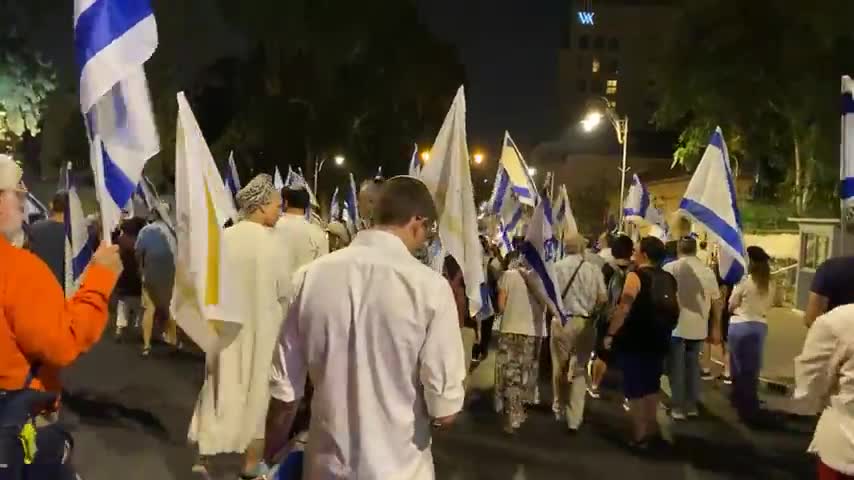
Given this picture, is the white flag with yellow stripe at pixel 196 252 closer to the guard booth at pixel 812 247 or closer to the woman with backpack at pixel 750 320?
the woman with backpack at pixel 750 320

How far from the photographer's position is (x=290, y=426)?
140 inches

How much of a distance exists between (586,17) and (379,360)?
121620mm

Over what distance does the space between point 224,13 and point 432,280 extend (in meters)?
39.2

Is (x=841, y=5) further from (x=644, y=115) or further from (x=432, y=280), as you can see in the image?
Result: (x=644, y=115)

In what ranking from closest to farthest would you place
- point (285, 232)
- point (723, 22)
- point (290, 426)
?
1. point (290, 426)
2. point (285, 232)
3. point (723, 22)

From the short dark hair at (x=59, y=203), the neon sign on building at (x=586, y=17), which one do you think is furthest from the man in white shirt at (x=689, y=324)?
the neon sign on building at (x=586, y=17)

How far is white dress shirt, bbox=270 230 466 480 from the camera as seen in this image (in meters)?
3.23

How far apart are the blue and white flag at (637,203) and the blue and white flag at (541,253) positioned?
9.28 m

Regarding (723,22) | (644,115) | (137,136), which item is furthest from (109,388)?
(644,115)

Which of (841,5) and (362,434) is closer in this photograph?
(362,434)

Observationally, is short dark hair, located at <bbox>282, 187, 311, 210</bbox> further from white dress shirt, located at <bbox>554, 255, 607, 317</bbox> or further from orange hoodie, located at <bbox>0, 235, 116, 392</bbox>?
orange hoodie, located at <bbox>0, 235, 116, 392</bbox>

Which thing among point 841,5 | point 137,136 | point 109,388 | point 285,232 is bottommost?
point 109,388

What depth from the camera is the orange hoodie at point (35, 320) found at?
2.97 metres

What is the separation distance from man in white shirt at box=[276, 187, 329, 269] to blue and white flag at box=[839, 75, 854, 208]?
145 inches
